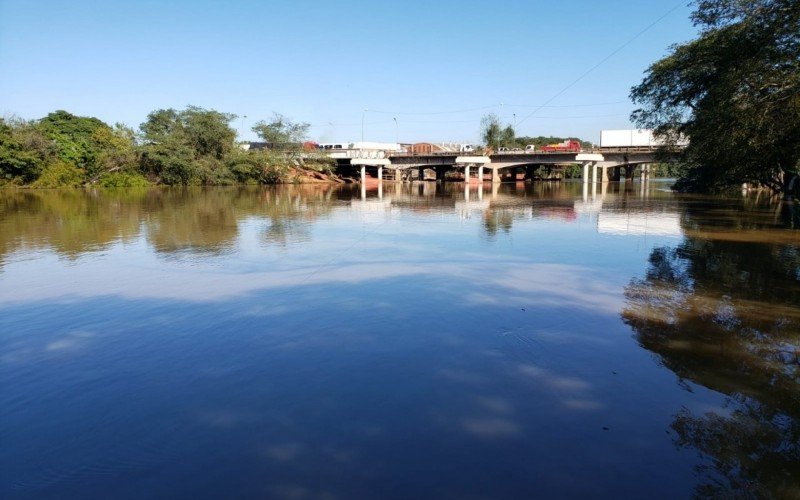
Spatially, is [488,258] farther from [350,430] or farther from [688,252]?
[350,430]

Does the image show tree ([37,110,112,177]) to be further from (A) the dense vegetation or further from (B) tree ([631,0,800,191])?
(B) tree ([631,0,800,191])

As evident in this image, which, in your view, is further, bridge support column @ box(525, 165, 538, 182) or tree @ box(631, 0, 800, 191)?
bridge support column @ box(525, 165, 538, 182)

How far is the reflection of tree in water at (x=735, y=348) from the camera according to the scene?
525 centimetres

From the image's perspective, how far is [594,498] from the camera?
469 centimetres

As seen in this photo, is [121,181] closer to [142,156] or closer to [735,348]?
[142,156]

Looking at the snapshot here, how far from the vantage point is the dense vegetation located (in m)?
65.7

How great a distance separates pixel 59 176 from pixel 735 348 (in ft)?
255

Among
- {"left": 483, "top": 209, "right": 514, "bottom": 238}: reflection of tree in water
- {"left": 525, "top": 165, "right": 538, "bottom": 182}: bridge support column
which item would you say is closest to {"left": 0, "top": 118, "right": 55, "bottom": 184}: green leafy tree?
{"left": 483, "top": 209, "right": 514, "bottom": 238}: reflection of tree in water

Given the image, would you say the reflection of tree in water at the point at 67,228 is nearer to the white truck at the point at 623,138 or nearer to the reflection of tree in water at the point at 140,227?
the reflection of tree in water at the point at 140,227

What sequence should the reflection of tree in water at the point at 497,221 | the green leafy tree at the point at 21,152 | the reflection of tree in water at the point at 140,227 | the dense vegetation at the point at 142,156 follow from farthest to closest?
the dense vegetation at the point at 142,156, the green leafy tree at the point at 21,152, the reflection of tree in water at the point at 497,221, the reflection of tree in water at the point at 140,227

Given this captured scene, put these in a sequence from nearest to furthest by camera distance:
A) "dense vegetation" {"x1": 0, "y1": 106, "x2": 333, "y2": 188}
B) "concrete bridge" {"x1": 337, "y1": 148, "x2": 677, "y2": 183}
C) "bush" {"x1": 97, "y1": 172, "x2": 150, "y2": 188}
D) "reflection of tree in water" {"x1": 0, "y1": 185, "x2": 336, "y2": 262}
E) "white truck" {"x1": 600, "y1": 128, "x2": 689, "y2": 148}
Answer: "reflection of tree in water" {"x1": 0, "y1": 185, "x2": 336, "y2": 262} → "dense vegetation" {"x1": 0, "y1": 106, "x2": 333, "y2": 188} → "bush" {"x1": 97, "y1": 172, "x2": 150, "y2": 188} → "concrete bridge" {"x1": 337, "y1": 148, "x2": 677, "y2": 183} → "white truck" {"x1": 600, "y1": 128, "x2": 689, "y2": 148}

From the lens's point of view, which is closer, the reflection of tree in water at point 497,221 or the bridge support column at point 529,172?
the reflection of tree in water at point 497,221

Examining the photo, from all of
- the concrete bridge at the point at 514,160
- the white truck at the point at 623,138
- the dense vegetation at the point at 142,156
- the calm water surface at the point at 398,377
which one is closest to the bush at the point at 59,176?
the dense vegetation at the point at 142,156

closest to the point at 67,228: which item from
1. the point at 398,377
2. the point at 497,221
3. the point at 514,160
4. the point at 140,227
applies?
the point at 140,227
